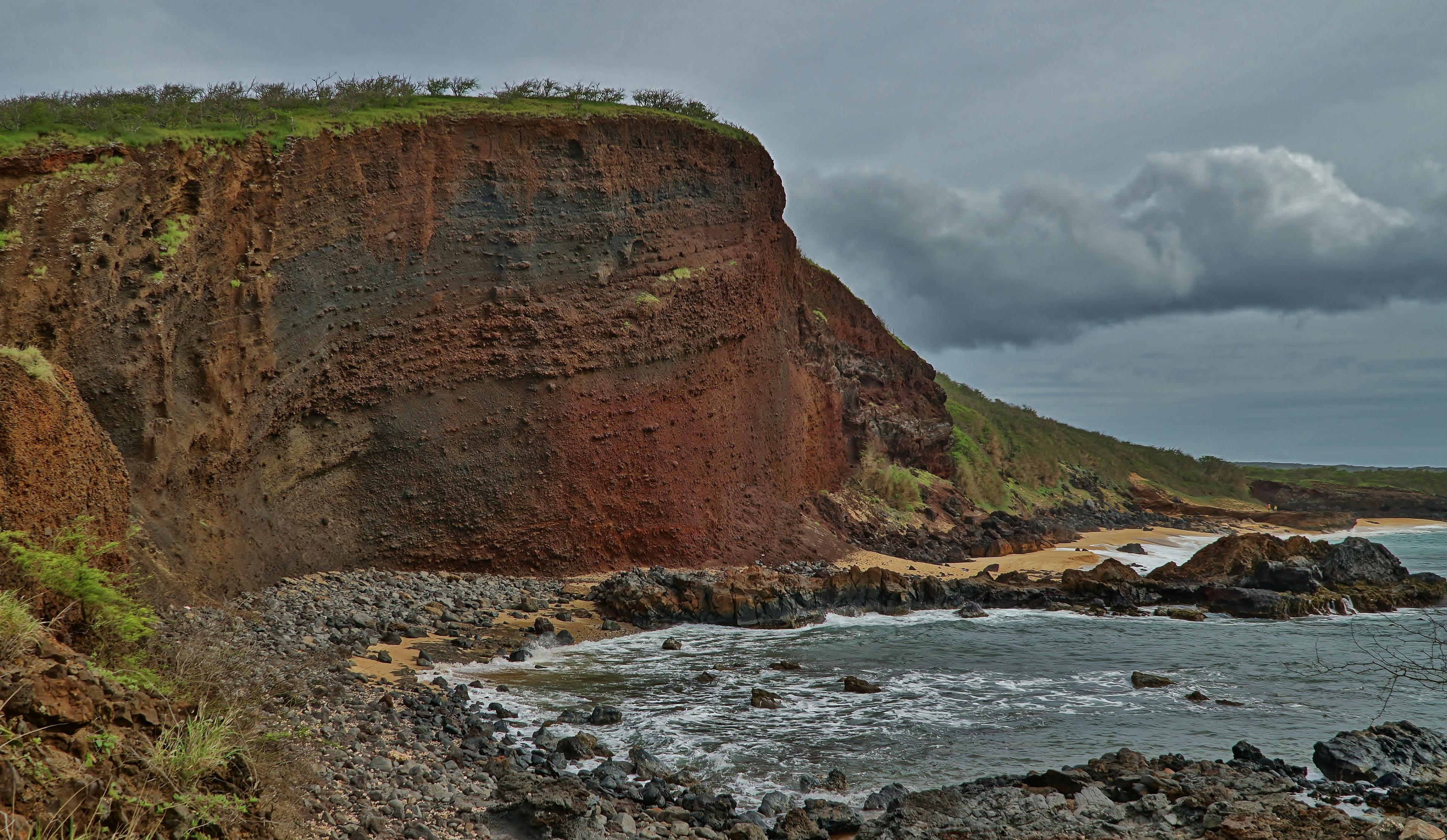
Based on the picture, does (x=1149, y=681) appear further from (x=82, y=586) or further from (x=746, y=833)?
(x=82, y=586)

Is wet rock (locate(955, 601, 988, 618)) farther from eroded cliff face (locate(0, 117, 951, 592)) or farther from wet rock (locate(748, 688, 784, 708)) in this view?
wet rock (locate(748, 688, 784, 708))

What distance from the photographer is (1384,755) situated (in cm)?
985

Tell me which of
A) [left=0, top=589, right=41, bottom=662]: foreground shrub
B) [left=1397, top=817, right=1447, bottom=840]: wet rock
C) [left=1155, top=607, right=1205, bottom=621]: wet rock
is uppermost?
[left=0, top=589, right=41, bottom=662]: foreground shrub

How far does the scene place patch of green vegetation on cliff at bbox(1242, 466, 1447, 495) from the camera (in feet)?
212

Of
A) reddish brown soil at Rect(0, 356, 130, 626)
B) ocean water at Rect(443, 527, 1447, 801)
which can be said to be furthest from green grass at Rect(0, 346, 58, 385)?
ocean water at Rect(443, 527, 1447, 801)

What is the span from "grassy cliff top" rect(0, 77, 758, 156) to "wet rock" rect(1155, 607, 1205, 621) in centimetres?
1775

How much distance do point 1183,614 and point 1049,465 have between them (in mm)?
25642

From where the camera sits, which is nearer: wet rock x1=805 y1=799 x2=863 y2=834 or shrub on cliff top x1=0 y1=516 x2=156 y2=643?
shrub on cliff top x1=0 y1=516 x2=156 y2=643

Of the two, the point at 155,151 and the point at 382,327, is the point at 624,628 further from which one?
the point at 155,151

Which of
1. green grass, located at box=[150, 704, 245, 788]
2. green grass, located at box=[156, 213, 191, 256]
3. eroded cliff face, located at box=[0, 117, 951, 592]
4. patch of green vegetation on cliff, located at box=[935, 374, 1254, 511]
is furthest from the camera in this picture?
patch of green vegetation on cliff, located at box=[935, 374, 1254, 511]

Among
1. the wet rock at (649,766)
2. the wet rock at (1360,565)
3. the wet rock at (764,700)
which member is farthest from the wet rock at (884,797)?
the wet rock at (1360,565)

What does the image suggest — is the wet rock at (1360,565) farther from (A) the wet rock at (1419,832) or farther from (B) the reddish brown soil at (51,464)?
(B) the reddish brown soil at (51,464)

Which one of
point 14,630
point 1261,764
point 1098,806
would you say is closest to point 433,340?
point 14,630

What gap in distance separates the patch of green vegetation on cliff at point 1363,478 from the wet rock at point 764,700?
199 ft
